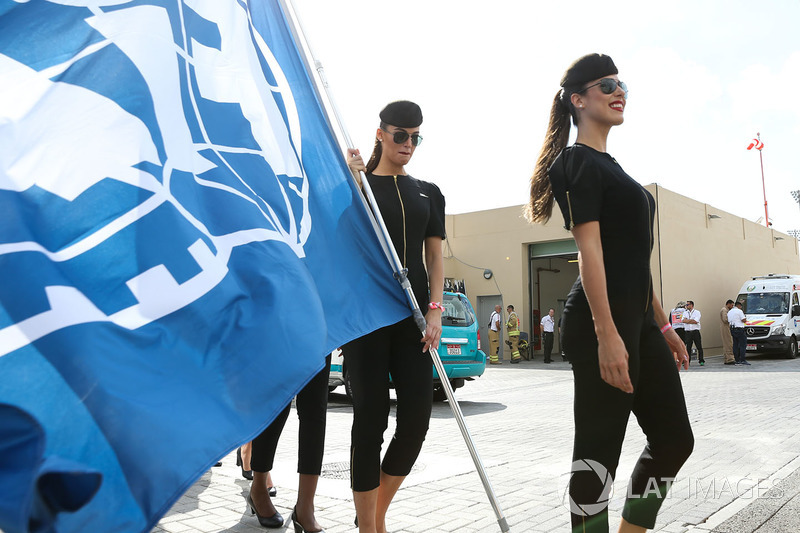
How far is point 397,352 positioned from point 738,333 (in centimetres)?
2005

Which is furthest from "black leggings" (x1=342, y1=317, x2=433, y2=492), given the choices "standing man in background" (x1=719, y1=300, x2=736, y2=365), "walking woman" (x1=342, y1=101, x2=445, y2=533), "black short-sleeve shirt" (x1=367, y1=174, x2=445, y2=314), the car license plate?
"standing man in background" (x1=719, y1=300, x2=736, y2=365)

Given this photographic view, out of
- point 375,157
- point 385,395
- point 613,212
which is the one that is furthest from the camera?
Result: point 375,157

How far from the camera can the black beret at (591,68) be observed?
281 centimetres

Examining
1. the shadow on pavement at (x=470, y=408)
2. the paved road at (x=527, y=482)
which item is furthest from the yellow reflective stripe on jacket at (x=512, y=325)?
the paved road at (x=527, y=482)

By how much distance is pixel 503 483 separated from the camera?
15.6ft

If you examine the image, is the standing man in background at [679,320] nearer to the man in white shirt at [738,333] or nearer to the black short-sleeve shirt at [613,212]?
the man in white shirt at [738,333]

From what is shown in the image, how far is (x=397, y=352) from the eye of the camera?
3277 mm

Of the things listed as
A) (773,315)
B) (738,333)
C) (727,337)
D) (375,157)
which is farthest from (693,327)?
(375,157)

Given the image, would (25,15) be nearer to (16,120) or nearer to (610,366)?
(16,120)

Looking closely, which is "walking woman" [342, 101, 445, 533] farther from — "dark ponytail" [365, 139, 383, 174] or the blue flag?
the blue flag

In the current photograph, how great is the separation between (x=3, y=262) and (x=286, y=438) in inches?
228

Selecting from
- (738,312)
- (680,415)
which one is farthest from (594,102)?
(738,312)

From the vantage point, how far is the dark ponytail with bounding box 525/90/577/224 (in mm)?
3006

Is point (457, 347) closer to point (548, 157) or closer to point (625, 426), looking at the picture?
point (548, 157)
